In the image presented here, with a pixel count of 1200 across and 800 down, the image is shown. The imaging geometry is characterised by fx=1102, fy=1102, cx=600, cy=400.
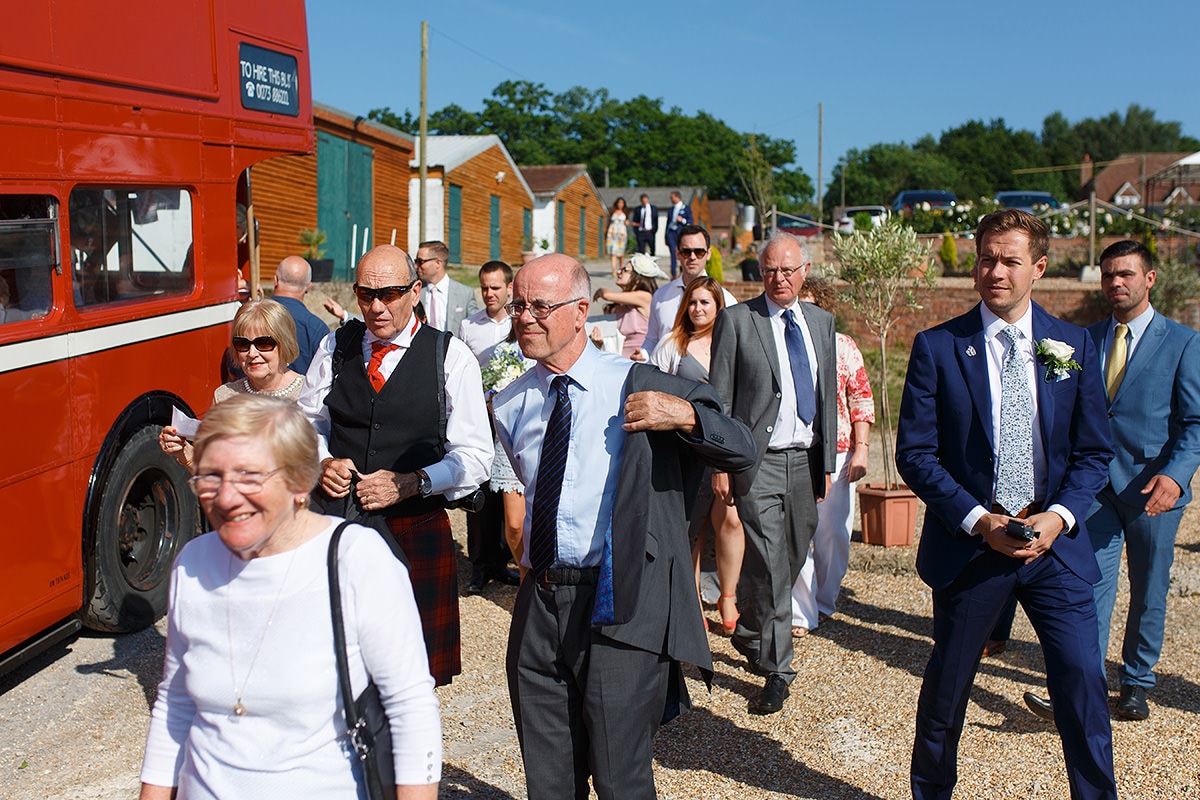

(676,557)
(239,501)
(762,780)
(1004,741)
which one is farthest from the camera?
(1004,741)

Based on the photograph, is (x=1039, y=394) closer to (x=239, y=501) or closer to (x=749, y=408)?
(x=749, y=408)

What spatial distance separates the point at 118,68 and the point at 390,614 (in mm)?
4718

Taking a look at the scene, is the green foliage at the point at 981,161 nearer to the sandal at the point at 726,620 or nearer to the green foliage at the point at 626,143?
the green foliage at the point at 626,143

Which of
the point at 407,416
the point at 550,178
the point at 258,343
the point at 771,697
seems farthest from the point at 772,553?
the point at 550,178

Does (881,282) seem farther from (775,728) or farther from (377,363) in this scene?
(377,363)

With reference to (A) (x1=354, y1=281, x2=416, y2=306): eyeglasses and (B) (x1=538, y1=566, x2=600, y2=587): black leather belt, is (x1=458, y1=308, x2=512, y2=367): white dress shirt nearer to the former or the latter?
(A) (x1=354, y1=281, x2=416, y2=306): eyeglasses

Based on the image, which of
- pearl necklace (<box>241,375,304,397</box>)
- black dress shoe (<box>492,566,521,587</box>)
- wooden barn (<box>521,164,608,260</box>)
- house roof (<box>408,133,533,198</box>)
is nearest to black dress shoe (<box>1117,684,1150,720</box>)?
black dress shoe (<box>492,566,521,587</box>)

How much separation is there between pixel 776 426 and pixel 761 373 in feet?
0.94

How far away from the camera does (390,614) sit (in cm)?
229

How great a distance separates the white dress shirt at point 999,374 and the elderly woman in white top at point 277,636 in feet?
6.74

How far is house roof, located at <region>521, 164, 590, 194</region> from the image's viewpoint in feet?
156

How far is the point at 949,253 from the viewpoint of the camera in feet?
79.8

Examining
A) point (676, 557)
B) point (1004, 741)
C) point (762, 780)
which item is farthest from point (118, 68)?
point (1004, 741)

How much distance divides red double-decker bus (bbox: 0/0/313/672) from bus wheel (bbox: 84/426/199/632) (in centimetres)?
1
